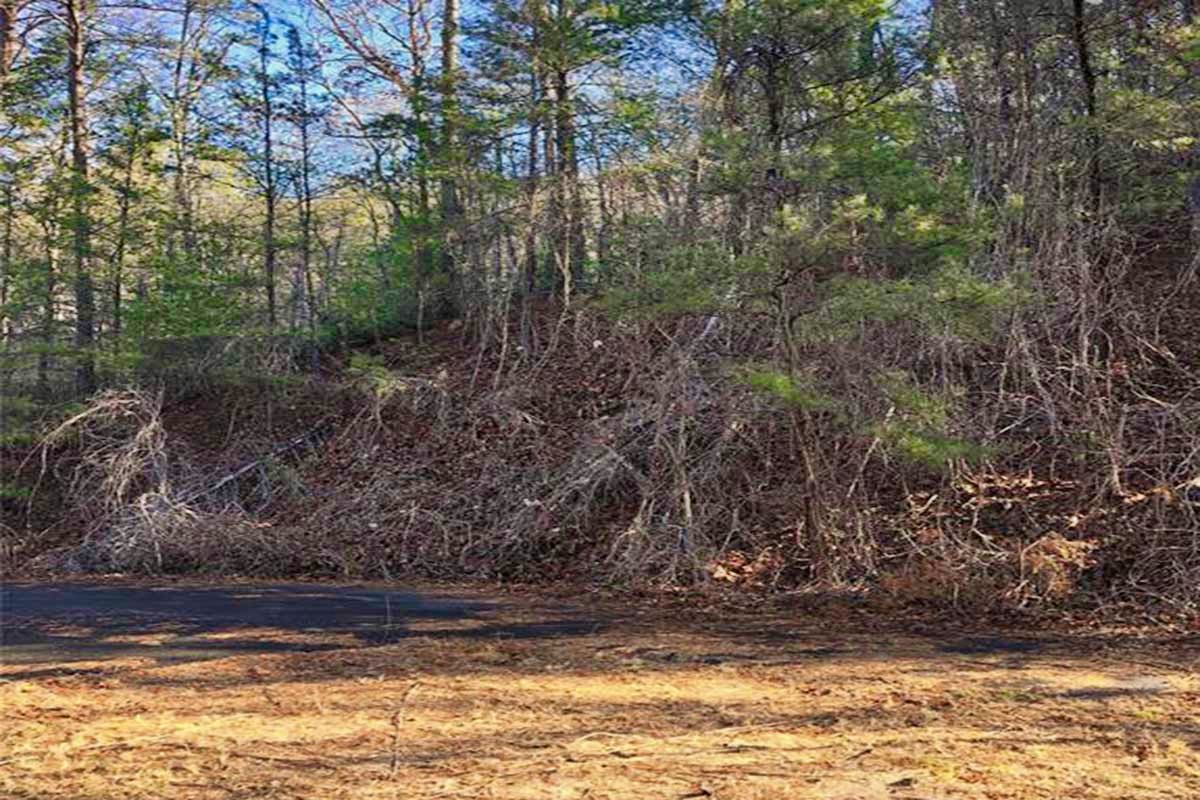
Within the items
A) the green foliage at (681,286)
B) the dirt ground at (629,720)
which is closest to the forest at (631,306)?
the green foliage at (681,286)

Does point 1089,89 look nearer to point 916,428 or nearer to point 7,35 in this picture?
point 916,428

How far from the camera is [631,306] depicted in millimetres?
8172

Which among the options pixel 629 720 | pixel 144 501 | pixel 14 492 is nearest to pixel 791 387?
pixel 629 720

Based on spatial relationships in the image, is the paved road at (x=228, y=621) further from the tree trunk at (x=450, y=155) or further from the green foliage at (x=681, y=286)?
the tree trunk at (x=450, y=155)

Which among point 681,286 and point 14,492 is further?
point 14,492

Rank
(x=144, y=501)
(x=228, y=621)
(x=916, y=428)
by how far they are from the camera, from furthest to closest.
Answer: (x=144, y=501), (x=228, y=621), (x=916, y=428)

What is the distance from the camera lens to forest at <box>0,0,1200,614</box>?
27.2 feet

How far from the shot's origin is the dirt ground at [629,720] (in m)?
4.17

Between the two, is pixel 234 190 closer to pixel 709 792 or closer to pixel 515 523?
pixel 515 523

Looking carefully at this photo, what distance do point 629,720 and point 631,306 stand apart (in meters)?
4.01

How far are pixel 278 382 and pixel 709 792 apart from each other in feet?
43.0

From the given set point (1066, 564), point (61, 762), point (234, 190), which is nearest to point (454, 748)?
point (61, 762)

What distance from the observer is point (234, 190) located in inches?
687

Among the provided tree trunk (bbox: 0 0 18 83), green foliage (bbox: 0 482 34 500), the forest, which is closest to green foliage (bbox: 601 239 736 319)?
the forest
